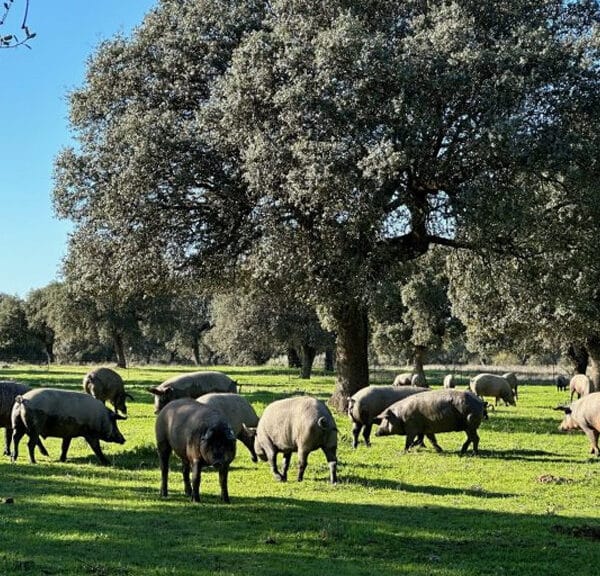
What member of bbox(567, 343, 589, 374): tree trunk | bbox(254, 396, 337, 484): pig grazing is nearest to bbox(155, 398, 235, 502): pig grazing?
bbox(254, 396, 337, 484): pig grazing

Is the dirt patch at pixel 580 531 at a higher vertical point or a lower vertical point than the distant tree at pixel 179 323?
lower

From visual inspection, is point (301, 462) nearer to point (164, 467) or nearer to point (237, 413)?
point (237, 413)

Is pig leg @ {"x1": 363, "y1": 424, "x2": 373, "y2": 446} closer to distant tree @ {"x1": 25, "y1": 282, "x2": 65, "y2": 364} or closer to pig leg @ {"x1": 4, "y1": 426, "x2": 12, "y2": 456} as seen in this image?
pig leg @ {"x1": 4, "y1": 426, "x2": 12, "y2": 456}

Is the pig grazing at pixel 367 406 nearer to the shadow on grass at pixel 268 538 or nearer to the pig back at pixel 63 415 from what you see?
the pig back at pixel 63 415

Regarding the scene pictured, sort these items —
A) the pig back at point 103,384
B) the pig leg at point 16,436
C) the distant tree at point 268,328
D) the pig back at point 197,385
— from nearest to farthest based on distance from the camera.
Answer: the pig leg at point 16,436 < the pig back at point 197,385 < the pig back at point 103,384 < the distant tree at point 268,328

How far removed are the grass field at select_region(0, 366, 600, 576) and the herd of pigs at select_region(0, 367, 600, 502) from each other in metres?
0.54

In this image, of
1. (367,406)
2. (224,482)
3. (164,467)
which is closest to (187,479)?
(164,467)

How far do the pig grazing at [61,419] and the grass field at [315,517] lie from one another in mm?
646

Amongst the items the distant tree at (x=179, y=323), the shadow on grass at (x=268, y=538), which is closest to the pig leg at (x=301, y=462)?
the shadow on grass at (x=268, y=538)

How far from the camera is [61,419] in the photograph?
18.1 meters

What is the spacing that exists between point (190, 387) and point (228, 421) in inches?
343

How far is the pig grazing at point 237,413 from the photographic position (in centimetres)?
1805

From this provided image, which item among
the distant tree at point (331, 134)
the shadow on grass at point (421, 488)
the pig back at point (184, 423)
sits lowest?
the shadow on grass at point (421, 488)

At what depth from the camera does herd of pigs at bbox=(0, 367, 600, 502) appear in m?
13.6
